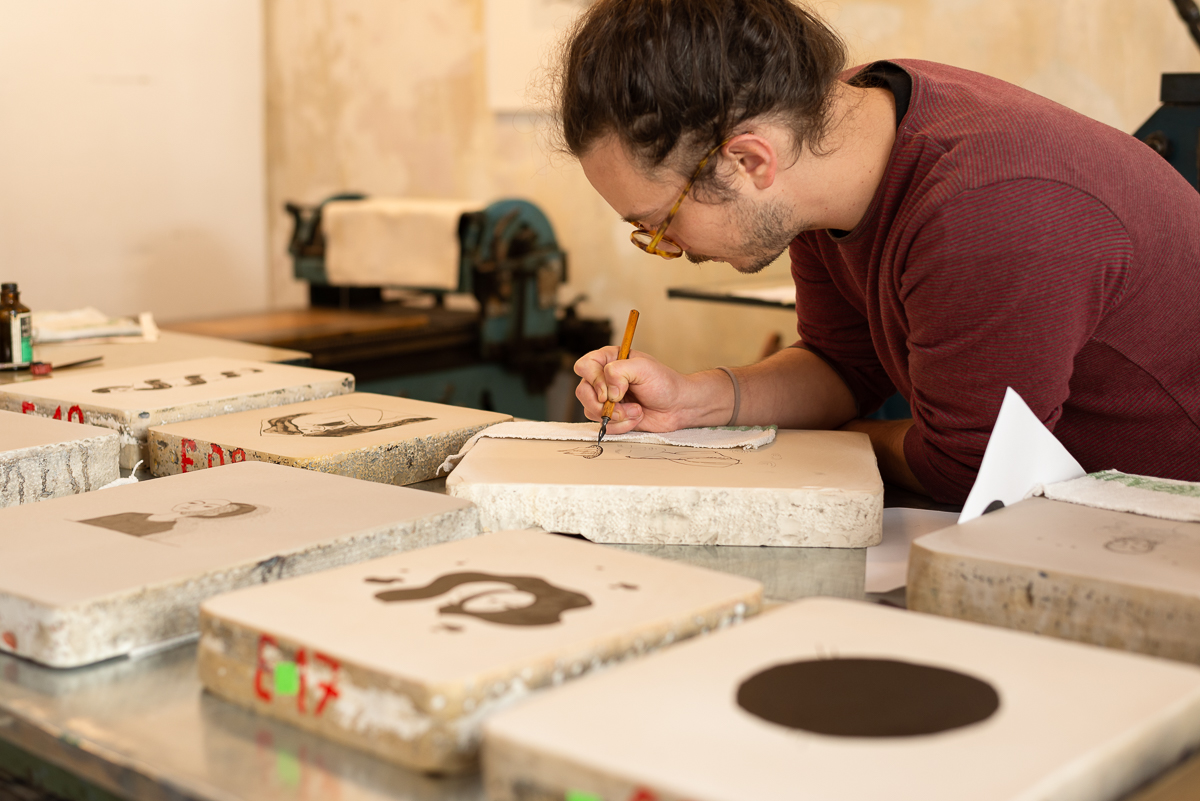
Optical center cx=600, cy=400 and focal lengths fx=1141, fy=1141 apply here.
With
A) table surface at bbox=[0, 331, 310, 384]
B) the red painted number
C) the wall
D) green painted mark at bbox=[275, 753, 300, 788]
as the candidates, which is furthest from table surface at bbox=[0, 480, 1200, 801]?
the wall

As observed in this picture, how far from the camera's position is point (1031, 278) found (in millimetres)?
1137

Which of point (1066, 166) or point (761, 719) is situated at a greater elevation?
point (1066, 166)

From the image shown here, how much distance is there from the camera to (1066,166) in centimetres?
117

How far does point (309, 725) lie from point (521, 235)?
281 cm

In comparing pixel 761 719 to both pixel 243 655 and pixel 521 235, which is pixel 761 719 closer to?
pixel 243 655

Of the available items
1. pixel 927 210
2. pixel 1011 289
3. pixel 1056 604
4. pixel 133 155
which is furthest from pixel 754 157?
pixel 133 155

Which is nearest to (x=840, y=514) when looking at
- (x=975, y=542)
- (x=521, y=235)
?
(x=975, y=542)

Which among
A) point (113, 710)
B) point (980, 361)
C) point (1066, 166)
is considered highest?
point (1066, 166)

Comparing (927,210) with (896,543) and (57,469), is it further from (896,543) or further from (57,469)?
(57,469)

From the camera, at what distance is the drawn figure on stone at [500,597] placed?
726 mm

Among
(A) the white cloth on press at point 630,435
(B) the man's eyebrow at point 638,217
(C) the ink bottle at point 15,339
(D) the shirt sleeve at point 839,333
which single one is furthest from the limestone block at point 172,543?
(C) the ink bottle at point 15,339

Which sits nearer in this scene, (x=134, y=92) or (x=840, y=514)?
(x=840, y=514)

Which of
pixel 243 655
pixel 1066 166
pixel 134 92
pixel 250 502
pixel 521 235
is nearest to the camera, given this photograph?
pixel 243 655

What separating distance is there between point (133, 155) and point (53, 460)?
368 centimetres
